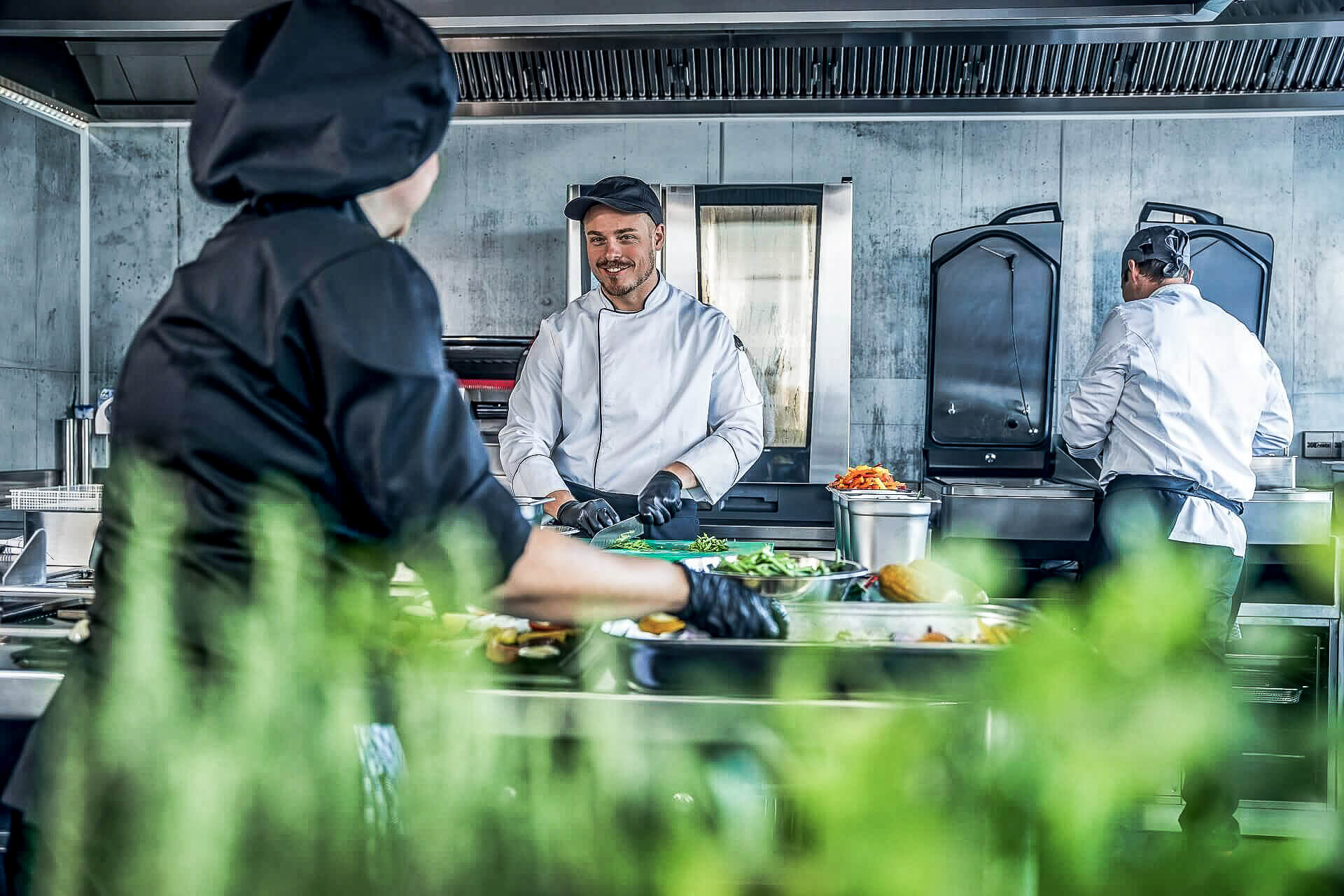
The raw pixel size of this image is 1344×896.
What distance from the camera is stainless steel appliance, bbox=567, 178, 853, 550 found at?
4387 mm

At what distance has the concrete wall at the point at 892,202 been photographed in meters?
4.76

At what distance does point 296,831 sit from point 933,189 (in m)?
4.93

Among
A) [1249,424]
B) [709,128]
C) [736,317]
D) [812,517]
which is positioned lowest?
[812,517]

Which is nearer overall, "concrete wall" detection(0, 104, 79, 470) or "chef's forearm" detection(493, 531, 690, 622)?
"chef's forearm" detection(493, 531, 690, 622)

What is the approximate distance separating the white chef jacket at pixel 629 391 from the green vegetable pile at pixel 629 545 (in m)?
0.92

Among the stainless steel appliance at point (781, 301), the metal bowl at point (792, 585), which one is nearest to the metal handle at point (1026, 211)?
the stainless steel appliance at point (781, 301)

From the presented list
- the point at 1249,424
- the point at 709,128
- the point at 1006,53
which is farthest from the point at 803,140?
the point at 1249,424

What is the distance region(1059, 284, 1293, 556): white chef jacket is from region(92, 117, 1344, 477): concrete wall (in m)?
1.53

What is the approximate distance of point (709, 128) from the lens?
4.86 m

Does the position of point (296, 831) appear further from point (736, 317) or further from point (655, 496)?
point (736, 317)

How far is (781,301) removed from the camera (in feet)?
14.5

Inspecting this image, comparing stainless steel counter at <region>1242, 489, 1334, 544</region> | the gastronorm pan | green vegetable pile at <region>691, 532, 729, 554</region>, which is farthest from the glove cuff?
stainless steel counter at <region>1242, 489, 1334, 544</region>

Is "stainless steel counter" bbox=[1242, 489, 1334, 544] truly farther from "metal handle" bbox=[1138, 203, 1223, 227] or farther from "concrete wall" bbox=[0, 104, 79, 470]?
"concrete wall" bbox=[0, 104, 79, 470]

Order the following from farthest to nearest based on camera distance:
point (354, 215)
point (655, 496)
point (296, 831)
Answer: point (655, 496) < point (354, 215) < point (296, 831)
